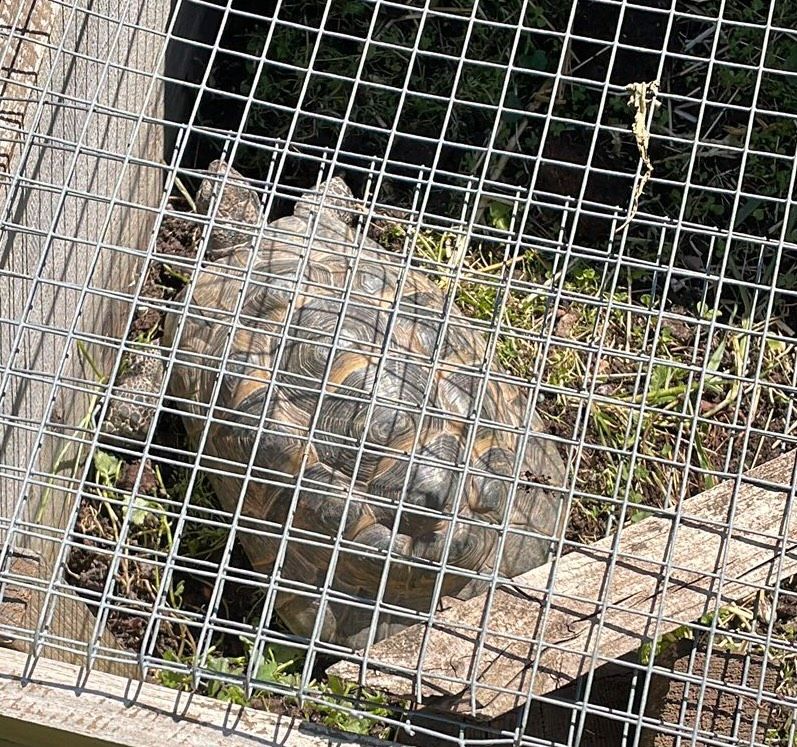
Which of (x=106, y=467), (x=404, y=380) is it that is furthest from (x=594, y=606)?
(x=106, y=467)

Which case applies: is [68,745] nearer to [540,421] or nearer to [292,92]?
[540,421]

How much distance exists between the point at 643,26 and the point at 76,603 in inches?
91.9

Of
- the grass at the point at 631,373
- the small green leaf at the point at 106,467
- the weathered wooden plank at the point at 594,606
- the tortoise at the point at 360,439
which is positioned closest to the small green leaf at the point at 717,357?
the grass at the point at 631,373

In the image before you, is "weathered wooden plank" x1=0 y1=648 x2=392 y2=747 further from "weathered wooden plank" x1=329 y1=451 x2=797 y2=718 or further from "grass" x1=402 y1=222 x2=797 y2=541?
"grass" x1=402 y1=222 x2=797 y2=541

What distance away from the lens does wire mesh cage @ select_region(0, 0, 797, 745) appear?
1799 mm

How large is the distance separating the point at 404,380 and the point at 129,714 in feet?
3.50

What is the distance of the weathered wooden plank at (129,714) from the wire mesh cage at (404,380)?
50 mm

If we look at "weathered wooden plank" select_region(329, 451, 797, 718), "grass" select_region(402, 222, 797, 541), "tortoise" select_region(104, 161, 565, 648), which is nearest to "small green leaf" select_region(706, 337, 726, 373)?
"grass" select_region(402, 222, 797, 541)

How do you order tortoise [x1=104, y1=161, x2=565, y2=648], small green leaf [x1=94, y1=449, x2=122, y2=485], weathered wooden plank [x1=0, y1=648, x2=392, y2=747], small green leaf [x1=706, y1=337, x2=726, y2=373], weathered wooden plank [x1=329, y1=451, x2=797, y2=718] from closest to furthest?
1. weathered wooden plank [x1=0, y1=648, x2=392, y2=747]
2. weathered wooden plank [x1=329, y1=451, x2=797, y2=718]
3. tortoise [x1=104, y1=161, x2=565, y2=648]
4. small green leaf [x1=94, y1=449, x2=122, y2=485]
5. small green leaf [x1=706, y1=337, x2=726, y2=373]

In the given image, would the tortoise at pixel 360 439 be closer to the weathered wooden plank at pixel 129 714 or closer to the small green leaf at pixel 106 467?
the small green leaf at pixel 106 467

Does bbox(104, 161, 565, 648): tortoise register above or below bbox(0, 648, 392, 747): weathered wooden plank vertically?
above

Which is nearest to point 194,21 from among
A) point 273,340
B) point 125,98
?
point 125,98

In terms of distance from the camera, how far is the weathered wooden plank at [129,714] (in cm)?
157

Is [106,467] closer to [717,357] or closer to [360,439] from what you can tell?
[360,439]
